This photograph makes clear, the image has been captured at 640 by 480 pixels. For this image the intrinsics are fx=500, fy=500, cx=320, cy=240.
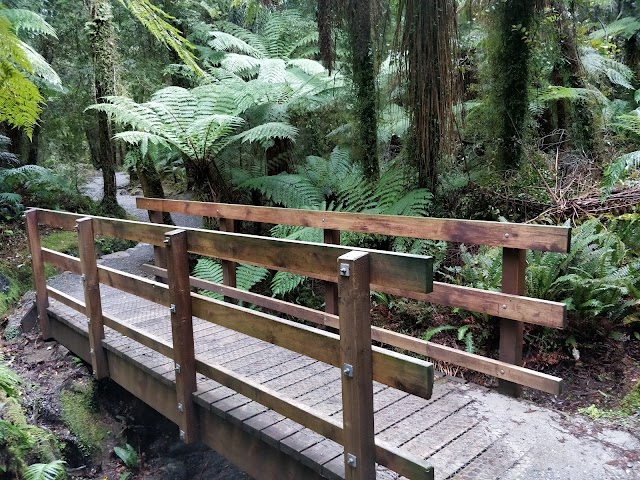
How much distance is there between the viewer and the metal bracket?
1.88m

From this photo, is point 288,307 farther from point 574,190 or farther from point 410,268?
point 574,190

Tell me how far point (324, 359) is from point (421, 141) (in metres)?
3.29

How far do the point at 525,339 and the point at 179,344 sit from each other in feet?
8.28

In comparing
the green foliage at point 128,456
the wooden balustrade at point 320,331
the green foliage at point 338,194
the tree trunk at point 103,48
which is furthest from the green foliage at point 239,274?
the tree trunk at point 103,48

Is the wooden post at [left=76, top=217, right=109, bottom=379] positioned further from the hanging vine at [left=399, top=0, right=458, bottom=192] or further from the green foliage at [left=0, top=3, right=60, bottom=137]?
the hanging vine at [left=399, top=0, right=458, bottom=192]

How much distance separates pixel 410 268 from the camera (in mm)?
1790

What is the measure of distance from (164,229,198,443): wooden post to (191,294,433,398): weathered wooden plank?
0.24ft

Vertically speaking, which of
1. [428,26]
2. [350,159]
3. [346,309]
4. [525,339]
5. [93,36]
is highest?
[93,36]

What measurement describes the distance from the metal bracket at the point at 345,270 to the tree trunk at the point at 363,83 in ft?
13.2

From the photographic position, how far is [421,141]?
4.89 meters

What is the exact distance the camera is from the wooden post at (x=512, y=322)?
2893mm

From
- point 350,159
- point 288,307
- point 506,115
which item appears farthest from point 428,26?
point 288,307

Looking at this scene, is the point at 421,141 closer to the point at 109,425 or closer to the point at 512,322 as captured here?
the point at 512,322

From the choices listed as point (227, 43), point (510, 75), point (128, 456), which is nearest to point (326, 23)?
point (510, 75)
